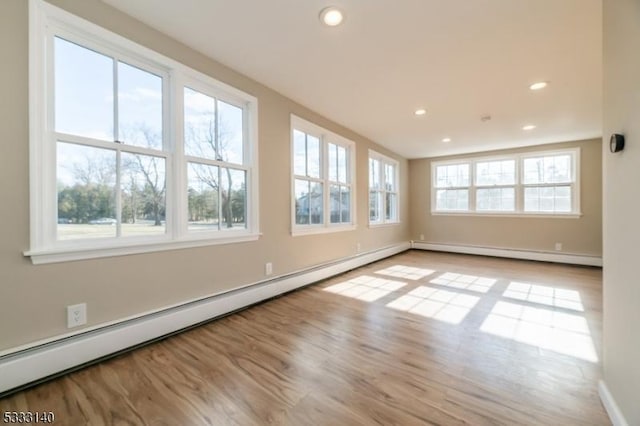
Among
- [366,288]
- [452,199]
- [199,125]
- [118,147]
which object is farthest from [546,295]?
[118,147]

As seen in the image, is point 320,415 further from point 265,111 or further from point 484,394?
point 265,111

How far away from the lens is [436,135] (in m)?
5.08

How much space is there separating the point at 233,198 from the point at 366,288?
212 centimetres

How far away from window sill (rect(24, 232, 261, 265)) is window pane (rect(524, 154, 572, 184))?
629cm

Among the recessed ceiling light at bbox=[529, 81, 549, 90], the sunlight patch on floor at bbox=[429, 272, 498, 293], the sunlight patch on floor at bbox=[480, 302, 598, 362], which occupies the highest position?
the recessed ceiling light at bbox=[529, 81, 549, 90]

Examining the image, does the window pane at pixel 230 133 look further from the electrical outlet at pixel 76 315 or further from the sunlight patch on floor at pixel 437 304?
the sunlight patch on floor at pixel 437 304

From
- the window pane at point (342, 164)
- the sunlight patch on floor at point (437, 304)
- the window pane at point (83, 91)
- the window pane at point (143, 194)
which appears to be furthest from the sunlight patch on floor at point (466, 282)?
the window pane at point (83, 91)

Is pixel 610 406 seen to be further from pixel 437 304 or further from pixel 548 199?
pixel 548 199

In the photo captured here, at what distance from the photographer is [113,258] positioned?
198 centimetres

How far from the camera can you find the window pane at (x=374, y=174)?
18.5ft

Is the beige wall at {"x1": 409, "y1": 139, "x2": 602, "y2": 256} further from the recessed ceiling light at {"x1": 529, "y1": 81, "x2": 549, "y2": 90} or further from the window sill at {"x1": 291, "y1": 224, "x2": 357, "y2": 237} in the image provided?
the recessed ceiling light at {"x1": 529, "y1": 81, "x2": 549, "y2": 90}

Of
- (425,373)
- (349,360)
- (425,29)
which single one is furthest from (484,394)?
(425,29)

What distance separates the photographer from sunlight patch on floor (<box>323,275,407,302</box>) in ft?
11.2

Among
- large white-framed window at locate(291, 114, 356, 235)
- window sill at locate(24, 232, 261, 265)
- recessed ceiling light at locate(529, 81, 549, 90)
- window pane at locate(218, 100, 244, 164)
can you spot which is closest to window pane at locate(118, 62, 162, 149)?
window pane at locate(218, 100, 244, 164)
